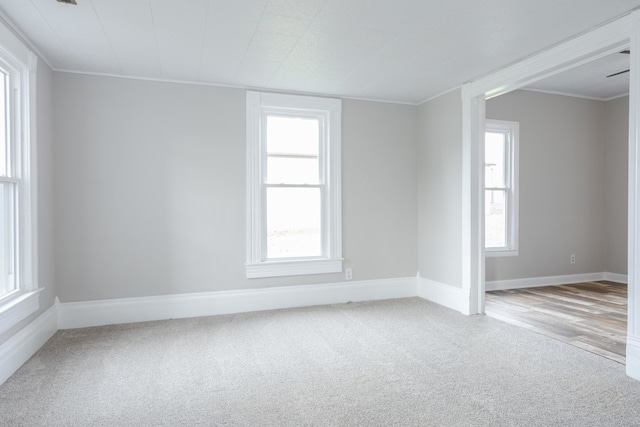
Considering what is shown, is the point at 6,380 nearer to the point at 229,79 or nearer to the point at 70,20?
the point at 70,20

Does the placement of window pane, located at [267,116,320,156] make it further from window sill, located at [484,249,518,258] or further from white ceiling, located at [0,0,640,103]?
window sill, located at [484,249,518,258]

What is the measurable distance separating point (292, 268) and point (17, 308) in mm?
2468

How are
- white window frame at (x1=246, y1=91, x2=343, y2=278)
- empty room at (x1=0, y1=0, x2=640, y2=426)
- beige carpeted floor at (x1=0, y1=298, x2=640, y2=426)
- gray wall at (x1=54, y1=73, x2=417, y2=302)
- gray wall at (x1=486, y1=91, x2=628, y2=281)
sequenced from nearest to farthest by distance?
beige carpeted floor at (x1=0, y1=298, x2=640, y2=426)
empty room at (x1=0, y1=0, x2=640, y2=426)
gray wall at (x1=54, y1=73, x2=417, y2=302)
white window frame at (x1=246, y1=91, x2=343, y2=278)
gray wall at (x1=486, y1=91, x2=628, y2=281)

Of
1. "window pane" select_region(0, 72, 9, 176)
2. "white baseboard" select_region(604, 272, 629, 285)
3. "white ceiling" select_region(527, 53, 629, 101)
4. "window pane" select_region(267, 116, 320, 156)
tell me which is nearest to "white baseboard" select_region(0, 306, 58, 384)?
"window pane" select_region(0, 72, 9, 176)

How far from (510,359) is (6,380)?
11.5 feet

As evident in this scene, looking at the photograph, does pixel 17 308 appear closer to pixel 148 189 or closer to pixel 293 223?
pixel 148 189

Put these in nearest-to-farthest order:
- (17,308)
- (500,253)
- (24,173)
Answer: (17,308) < (24,173) < (500,253)

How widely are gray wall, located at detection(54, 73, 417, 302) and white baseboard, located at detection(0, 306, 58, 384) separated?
35cm

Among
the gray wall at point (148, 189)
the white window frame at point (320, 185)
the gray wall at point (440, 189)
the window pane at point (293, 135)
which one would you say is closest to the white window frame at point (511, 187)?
the gray wall at point (440, 189)

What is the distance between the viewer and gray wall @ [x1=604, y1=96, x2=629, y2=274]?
559cm

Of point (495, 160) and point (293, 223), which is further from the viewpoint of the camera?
point (495, 160)

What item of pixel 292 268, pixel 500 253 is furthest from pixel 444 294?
pixel 292 268

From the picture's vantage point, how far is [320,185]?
461cm

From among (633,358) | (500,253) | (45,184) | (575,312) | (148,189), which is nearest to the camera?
(633,358)
